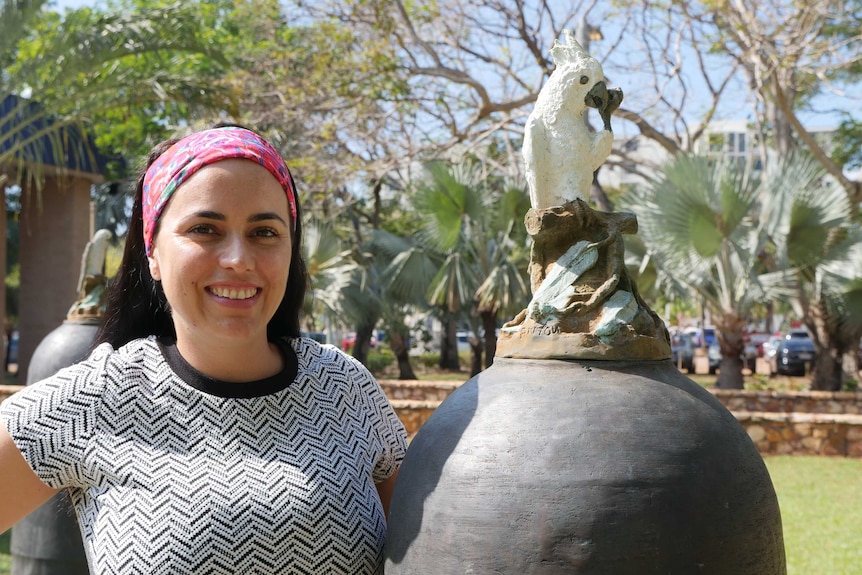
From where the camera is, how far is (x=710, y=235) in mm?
10922

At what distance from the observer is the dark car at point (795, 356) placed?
72.7 feet

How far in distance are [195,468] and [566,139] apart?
3.53ft

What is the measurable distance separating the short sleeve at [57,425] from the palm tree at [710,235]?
32.2ft

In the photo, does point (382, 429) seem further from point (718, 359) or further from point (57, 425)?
point (718, 359)

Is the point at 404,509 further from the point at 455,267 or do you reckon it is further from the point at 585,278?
the point at 455,267

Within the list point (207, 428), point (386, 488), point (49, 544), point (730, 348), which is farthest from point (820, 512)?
point (207, 428)

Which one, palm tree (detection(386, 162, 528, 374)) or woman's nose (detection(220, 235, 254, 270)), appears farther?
palm tree (detection(386, 162, 528, 374))

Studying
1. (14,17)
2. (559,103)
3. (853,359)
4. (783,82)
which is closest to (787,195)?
(783,82)

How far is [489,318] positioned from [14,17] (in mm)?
8778

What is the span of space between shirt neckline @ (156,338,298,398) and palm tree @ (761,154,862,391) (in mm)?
10632

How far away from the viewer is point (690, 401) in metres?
1.70

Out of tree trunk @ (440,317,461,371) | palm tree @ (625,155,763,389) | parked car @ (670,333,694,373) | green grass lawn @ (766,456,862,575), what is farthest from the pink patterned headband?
tree trunk @ (440,317,461,371)

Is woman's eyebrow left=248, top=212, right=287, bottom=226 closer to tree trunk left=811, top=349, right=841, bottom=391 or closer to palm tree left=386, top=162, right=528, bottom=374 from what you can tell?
palm tree left=386, top=162, right=528, bottom=374

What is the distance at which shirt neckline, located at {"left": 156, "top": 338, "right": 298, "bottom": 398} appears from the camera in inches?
76.3
